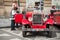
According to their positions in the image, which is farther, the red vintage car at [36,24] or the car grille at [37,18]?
the car grille at [37,18]

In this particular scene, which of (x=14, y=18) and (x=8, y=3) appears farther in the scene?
(x=8, y=3)

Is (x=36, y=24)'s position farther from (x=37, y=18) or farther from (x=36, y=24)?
(x=37, y=18)

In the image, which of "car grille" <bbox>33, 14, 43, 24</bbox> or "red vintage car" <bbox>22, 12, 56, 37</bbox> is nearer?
"red vintage car" <bbox>22, 12, 56, 37</bbox>

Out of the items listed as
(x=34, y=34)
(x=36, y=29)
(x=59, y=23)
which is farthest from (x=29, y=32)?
(x=59, y=23)

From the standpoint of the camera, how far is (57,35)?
46.5 ft

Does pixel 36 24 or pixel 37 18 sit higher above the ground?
pixel 37 18

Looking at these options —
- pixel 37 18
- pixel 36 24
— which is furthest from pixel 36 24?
pixel 37 18

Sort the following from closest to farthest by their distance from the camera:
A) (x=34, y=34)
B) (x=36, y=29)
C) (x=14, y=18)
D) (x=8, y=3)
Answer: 1. (x=36, y=29)
2. (x=34, y=34)
3. (x=14, y=18)
4. (x=8, y=3)

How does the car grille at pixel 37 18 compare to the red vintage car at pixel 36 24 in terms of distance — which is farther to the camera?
the car grille at pixel 37 18

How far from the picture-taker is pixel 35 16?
46.4 feet

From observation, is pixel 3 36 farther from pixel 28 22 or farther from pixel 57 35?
pixel 57 35

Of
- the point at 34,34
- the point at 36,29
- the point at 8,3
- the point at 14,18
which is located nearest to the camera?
the point at 36,29

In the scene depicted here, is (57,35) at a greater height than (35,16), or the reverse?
(35,16)

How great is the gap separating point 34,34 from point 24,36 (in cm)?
95
